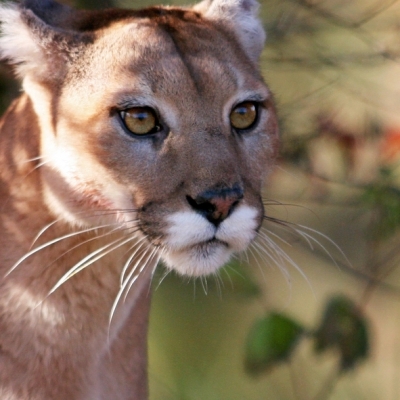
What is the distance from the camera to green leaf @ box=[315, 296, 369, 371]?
→ 3857 millimetres

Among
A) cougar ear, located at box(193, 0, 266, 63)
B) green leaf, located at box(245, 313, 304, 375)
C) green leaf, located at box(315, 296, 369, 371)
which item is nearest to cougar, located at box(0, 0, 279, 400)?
cougar ear, located at box(193, 0, 266, 63)

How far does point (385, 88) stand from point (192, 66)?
2.84 m

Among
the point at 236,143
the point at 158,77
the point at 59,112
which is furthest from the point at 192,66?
the point at 59,112

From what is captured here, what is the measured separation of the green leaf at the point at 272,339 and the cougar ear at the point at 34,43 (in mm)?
1640

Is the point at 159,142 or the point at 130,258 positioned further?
the point at 130,258

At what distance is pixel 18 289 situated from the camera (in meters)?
2.72

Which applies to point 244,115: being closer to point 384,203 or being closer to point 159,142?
point 159,142

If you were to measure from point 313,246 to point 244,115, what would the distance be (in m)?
2.53

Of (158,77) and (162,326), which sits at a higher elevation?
(158,77)

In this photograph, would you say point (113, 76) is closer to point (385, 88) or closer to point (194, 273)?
point (194, 273)

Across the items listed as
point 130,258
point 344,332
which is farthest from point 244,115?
point 344,332

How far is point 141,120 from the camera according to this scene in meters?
2.55

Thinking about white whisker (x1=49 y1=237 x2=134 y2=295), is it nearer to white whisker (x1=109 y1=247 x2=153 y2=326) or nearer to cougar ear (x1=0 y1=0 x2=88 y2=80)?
Result: white whisker (x1=109 y1=247 x2=153 y2=326)

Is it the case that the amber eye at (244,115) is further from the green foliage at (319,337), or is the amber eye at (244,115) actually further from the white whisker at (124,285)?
the green foliage at (319,337)
